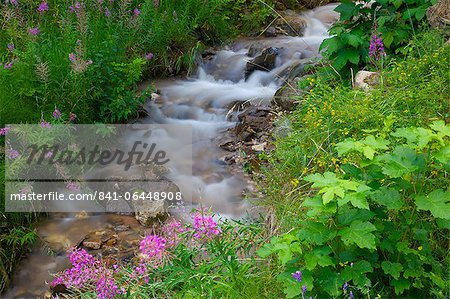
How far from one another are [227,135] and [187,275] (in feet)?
9.59

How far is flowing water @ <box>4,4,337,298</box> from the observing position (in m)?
4.00

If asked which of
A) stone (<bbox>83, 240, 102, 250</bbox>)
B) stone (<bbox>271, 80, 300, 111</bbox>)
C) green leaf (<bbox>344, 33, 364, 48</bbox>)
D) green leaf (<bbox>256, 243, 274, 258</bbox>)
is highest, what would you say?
green leaf (<bbox>344, 33, 364, 48</bbox>)

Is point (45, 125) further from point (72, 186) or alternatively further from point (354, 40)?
point (354, 40)

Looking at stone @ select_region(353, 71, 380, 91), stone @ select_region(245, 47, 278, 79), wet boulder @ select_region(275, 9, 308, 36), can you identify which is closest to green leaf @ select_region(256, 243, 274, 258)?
stone @ select_region(353, 71, 380, 91)

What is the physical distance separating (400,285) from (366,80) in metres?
2.40

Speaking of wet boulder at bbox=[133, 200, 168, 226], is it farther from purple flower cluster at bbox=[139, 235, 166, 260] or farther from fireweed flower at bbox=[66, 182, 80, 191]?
purple flower cluster at bbox=[139, 235, 166, 260]

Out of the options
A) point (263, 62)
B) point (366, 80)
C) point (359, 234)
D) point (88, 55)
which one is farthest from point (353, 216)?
point (263, 62)

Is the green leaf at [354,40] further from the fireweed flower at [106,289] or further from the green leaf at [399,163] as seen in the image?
the fireweed flower at [106,289]

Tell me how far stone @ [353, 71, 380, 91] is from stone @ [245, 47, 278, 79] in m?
2.75

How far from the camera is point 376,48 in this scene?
4379 millimetres

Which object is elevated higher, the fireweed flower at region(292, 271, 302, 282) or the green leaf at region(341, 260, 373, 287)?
the green leaf at region(341, 260, 373, 287)

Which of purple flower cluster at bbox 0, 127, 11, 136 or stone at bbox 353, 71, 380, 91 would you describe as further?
purple flower cluster at bbox 0, 127, 11, 136

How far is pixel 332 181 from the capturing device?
2.15 m

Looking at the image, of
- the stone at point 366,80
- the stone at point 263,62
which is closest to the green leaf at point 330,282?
the stone at point 366,80
